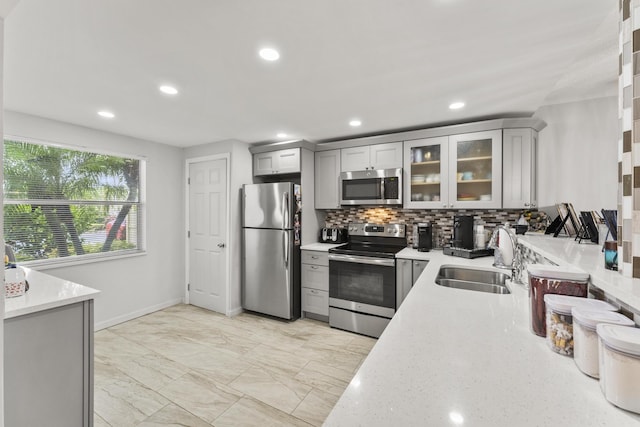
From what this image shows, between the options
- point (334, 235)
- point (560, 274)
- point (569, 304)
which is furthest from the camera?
point (334, 235)

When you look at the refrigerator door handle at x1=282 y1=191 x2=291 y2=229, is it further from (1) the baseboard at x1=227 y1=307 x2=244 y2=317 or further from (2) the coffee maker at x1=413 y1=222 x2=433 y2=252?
(2) the coffee maker at x1=413 y1=222 x2=433 y2=252

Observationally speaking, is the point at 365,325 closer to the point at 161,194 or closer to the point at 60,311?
the point at 60,311

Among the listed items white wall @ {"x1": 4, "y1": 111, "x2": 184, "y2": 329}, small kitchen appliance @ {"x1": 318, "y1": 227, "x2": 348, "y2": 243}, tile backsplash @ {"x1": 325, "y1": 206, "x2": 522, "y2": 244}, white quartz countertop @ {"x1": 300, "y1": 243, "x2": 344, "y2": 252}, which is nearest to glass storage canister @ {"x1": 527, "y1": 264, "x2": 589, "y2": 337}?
tile backsplash @ {"x1": 325, "y1": 206, "x2": 522, "y2": 244}

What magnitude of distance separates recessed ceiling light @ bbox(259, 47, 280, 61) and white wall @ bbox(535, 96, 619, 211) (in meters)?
2.87

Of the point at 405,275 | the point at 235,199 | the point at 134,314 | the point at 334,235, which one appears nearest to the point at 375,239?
the point at 334,235

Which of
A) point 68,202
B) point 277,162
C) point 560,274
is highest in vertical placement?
point 277,162

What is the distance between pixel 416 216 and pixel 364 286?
1122 millimetres

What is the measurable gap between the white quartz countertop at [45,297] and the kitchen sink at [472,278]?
2202 mm

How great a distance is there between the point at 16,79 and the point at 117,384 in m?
2.47

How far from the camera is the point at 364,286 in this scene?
317cm

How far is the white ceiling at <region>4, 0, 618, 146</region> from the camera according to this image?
4.50ft

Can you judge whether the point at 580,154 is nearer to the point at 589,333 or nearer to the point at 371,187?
the point at 371,187

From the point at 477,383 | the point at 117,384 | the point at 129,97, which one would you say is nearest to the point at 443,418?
the point at 477,383

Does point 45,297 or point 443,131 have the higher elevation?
point 443,131
